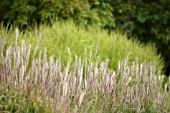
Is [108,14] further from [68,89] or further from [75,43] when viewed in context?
[68,89]

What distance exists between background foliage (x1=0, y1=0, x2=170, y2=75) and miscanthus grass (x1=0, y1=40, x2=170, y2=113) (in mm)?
4554

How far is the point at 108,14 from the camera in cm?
976

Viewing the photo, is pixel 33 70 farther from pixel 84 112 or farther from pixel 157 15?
pixel 157 15

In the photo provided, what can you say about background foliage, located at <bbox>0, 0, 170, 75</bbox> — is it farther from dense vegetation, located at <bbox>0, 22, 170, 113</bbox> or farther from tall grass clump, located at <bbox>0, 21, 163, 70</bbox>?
dense vegetation, located at <bbox>0, 22, 170, 113</bbox>

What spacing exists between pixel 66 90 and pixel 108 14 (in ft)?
21.4

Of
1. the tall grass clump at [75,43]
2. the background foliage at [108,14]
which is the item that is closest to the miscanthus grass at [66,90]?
the tall grass clump at [75,43]

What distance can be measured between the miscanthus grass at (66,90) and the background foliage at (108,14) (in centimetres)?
455

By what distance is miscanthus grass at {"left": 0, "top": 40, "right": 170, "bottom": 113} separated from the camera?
11.8 feet

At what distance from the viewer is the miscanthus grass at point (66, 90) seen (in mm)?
3611

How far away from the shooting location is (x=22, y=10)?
9078 mm

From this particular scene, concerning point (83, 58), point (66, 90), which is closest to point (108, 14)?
point (83, 58)

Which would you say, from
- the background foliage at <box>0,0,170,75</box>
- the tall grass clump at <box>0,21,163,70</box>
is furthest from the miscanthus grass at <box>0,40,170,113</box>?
the background foliage at <box>0,0,170,75</box>

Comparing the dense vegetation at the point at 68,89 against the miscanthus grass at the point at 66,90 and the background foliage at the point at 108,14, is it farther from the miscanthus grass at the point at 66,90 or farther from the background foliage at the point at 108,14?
the background foliage at the point at 108,14

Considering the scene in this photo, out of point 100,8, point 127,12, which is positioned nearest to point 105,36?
point 100,8
